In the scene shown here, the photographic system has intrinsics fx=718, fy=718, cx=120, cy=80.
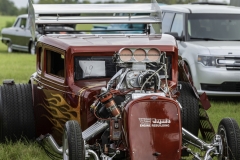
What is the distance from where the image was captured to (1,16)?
69.1 metres

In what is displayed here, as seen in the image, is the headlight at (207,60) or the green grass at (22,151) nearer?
the green grass at (22,151)

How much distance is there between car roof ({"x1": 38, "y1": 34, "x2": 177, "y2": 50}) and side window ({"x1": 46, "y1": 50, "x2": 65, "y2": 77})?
14cm

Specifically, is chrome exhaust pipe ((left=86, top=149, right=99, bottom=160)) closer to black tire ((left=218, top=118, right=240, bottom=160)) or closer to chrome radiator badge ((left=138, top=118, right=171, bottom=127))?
chrome radiator badge ((left=138, top=118, right=171, bottom=127))

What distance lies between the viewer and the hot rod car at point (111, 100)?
5.97 metres

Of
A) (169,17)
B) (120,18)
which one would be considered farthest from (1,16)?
(120,18)

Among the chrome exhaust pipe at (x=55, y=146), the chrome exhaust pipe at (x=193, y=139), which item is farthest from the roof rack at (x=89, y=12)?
the chrome exhaust pipe at (x=193, y=139)

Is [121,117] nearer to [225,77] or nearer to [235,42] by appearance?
[225,77]

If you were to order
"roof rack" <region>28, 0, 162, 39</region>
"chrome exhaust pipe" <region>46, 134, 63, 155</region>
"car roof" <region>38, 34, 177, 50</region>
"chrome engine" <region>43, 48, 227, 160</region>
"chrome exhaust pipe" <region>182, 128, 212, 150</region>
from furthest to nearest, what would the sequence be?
"roof rack" <region>28, 0, 162, 39</region>
"car roof" <region>38, 34, 177, 50</region>
"chrome exhaust pipe" <region>46, 134, 63, 155</region>
"chrome exhaust pipe" <region>182, 128, 212, 150</region>
"chrome engine" <region>43, 48, 227, 160</region>

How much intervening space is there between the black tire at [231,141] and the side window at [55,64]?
218 centimetres

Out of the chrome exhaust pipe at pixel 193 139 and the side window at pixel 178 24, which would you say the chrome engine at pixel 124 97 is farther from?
the side window at pixel 178 24

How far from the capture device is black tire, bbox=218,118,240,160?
609 centimetres

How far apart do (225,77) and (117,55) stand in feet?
17.7

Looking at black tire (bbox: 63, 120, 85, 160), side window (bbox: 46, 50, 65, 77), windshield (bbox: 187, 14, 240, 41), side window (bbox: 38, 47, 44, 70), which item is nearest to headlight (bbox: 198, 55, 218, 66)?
windshield (bbox: 187, 14, 240, 41)

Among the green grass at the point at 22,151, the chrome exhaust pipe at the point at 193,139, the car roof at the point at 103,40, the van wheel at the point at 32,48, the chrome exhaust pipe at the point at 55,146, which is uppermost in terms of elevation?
the car roof at the point at 103,40
